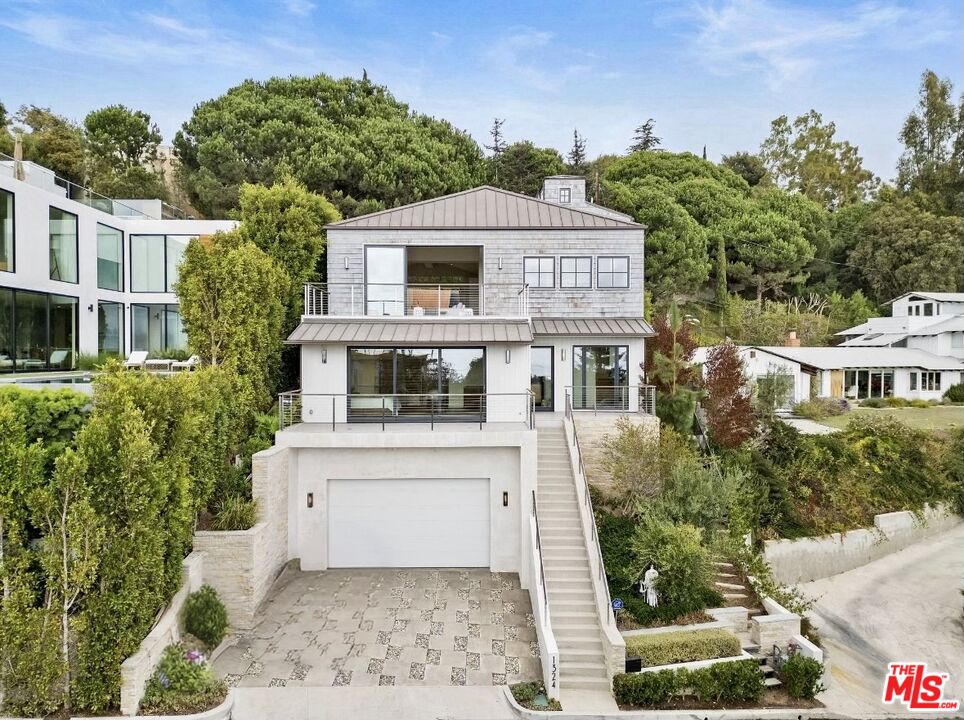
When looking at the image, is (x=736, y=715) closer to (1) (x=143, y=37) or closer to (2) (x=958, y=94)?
(1) (x=143, y=37)

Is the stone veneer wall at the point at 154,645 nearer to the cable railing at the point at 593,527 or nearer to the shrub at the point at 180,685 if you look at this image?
the shrub at the point at 180,685

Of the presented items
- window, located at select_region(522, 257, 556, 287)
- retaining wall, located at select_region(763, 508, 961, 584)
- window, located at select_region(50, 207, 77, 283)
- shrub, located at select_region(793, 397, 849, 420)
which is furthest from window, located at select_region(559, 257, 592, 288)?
window, located at select_region(50, 207, 77, 283)

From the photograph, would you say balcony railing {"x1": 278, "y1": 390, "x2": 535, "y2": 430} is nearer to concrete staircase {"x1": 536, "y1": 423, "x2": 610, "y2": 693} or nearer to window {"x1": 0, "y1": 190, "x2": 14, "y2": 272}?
concrete staircase {"x1": 536, "y1": 423, "x2": 610, "y2": 693}

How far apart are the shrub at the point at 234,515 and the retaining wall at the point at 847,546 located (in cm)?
1360

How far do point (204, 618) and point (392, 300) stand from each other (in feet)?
34.3

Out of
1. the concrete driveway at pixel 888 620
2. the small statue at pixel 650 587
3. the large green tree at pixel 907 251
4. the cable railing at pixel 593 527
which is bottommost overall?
the concrete driveway at pixel 888 620

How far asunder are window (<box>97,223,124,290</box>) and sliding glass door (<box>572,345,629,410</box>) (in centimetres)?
1843

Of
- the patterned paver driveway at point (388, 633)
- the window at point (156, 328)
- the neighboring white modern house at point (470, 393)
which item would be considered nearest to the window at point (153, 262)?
the window at point (156, 328)

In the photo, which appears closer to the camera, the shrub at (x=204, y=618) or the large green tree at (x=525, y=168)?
the shrub at (x=204, y=618)

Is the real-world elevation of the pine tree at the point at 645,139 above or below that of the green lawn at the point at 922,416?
above

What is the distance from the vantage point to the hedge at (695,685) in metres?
9.84

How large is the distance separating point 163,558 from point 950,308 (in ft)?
148

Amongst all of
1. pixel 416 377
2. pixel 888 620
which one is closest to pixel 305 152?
pixel 416 377

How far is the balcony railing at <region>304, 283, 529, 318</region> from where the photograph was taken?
17922 millimetres
